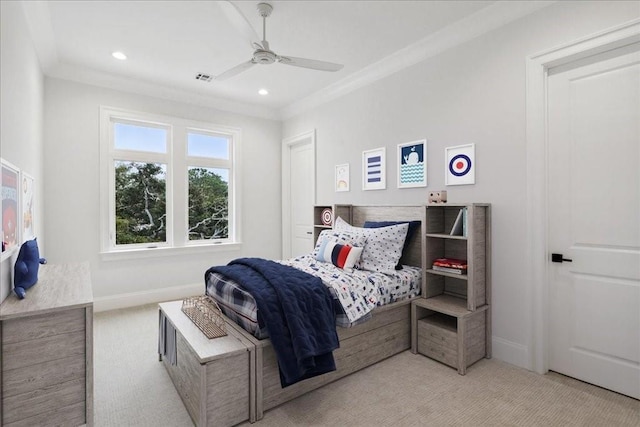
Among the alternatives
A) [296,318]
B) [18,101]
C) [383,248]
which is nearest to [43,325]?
[296,318]

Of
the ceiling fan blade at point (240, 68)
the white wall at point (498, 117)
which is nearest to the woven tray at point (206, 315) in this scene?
the ceiling fan blade at point (240, 68)

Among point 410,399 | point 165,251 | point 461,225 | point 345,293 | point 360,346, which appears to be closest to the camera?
point 410,399

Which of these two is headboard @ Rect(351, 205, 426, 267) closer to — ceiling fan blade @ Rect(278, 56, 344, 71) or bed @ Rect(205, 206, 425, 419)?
bed @ Rect(205, 206, 425, 419)

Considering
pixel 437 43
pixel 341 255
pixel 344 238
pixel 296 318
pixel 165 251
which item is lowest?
pixel 296 318

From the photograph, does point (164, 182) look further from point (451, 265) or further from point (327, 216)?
point (451, 265)

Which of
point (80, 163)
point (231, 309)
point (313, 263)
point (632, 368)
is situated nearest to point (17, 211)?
point (231, 309)

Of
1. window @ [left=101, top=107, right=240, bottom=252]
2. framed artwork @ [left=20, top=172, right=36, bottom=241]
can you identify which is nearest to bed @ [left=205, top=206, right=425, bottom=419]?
framed artwork @ [left=20, top=172, right=36, bottom=241]

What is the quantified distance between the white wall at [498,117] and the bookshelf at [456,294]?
111 mm

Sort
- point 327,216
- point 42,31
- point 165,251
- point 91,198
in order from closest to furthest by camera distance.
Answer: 1. point 42,31
2. point 91,198
3. point 327,216
4. point 165,251

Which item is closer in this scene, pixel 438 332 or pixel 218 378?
pixel 218 378

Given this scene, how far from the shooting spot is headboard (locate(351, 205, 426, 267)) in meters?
3.14

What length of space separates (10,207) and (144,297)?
7.93 feet

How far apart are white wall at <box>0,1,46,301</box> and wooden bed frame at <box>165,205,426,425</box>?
4.59ft

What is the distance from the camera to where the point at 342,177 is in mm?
4211
